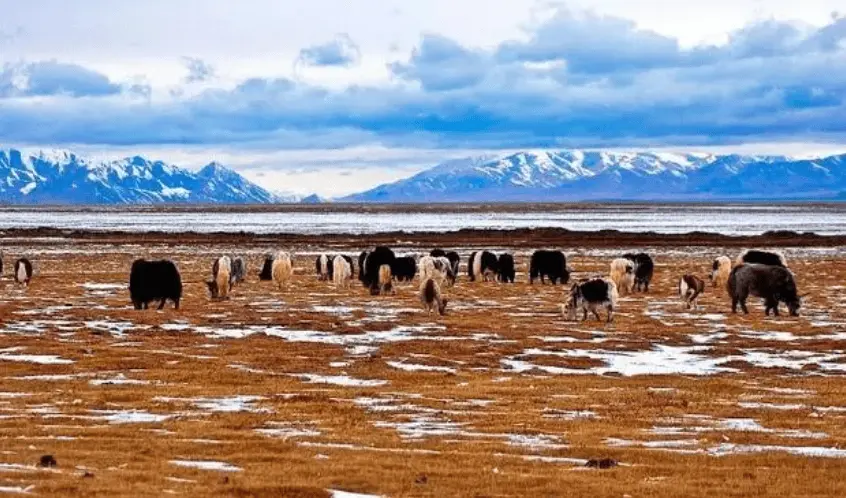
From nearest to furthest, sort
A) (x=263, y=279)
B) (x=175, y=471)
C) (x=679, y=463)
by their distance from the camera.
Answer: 1. (x=175, y=471)
2. (x=679, y=463)
3. (x=263, y=279)

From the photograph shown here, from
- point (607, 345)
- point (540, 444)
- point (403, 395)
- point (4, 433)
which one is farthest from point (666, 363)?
point (4, 433)

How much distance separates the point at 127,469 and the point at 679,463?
19.3ft

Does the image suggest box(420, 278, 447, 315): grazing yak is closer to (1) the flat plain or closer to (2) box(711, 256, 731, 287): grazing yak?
(1) the flat plain

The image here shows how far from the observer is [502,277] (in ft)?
173

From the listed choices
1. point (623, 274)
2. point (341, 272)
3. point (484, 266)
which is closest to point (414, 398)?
point (623, 274)

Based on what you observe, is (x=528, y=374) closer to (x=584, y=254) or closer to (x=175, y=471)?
(x=175, y=471)

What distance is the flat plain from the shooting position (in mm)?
12602

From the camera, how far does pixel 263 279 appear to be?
52.9 metres

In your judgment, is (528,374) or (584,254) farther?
(584,254)

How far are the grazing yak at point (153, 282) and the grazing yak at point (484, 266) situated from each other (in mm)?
19484

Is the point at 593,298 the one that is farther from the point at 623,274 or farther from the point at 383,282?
the point at 383,282

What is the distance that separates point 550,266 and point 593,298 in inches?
722

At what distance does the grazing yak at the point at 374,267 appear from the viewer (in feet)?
143

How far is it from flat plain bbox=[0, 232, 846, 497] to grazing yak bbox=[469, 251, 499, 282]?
10.9 meters
